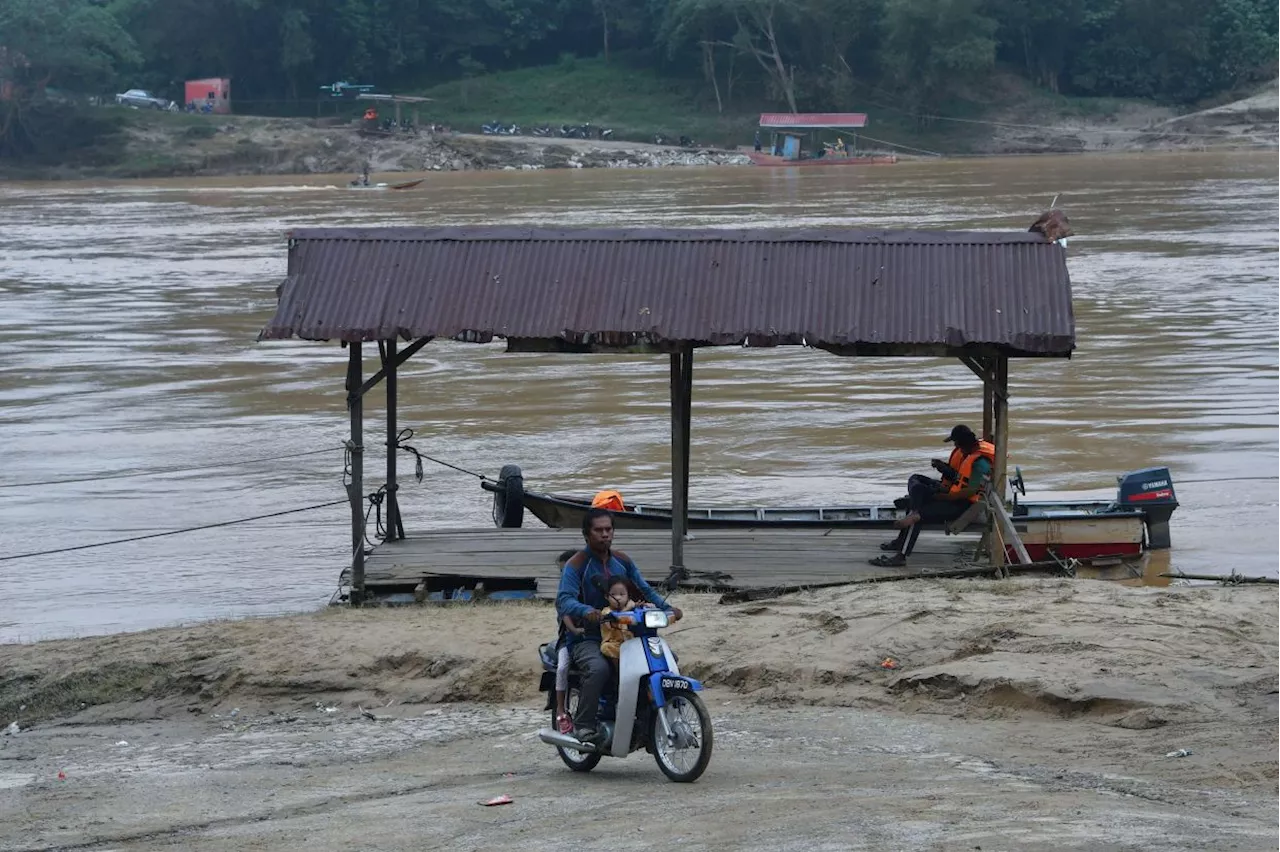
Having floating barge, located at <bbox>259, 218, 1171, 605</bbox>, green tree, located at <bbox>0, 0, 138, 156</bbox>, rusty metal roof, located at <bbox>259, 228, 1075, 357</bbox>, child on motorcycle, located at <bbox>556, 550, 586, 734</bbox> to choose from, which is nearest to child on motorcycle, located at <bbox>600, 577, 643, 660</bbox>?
child on motorcycle, located at <bbox>556, 550, 586, 734</bbox>

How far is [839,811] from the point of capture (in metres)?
7.19

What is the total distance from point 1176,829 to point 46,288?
115 ft

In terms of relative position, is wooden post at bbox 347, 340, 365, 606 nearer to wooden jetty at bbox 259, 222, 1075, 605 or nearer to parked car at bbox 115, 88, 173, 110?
wooden jetty at bbox 259, 222, 1075, 605

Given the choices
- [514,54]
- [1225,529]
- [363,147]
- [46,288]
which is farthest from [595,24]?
[1225,529]

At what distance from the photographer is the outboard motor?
47.1 ft

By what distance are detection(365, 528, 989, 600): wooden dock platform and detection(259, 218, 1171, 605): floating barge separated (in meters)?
0.03

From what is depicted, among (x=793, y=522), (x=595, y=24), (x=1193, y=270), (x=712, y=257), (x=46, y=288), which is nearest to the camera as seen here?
(x=712, y=257)

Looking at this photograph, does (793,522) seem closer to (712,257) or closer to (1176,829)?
(712,257)

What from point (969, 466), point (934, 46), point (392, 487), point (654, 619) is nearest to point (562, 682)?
point (654, 619)

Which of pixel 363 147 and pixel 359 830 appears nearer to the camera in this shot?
pixel 359 830

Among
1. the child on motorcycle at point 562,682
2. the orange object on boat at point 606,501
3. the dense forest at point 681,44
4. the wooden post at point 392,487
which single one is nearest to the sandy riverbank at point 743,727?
the child on motorcycle at point 562,682

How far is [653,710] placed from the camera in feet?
26.5

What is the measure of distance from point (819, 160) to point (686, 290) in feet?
225

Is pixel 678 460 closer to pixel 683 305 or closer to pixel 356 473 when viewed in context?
pixel 683 305
